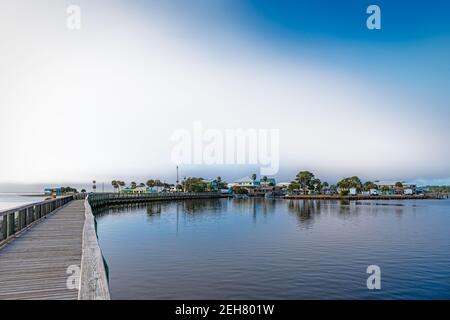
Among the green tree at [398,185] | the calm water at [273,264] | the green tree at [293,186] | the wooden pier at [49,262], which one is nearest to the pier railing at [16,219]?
the wooden pier at [49,262]

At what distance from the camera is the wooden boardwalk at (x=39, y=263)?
26.5 feet

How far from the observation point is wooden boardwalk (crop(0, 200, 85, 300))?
26.5 feet

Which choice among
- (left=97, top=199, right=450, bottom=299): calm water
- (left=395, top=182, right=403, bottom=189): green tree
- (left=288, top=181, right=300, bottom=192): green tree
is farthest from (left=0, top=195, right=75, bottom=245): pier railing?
(left=395, top=182, right=403, bottom=189): green tree

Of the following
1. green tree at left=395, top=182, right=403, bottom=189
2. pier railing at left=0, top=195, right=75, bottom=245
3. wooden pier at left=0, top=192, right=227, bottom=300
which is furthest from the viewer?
green tree at left=395, top=182, right=403, bottom=189

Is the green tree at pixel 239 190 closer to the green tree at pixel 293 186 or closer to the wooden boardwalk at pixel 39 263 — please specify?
the green tree at pixel 293 186

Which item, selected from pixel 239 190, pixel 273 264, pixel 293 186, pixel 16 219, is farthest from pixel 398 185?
pixel 16 219

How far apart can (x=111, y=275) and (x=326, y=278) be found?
9084mm

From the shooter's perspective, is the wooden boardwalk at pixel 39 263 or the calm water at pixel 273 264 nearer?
the wooden boardwalk at pixel 39 263

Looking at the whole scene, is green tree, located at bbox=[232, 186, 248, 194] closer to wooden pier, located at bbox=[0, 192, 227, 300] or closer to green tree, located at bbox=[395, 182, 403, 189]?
green tree, located at bbox=[395, 182, 403, 189]

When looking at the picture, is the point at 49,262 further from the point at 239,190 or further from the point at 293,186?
the point at 239,190

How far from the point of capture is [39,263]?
1066cm

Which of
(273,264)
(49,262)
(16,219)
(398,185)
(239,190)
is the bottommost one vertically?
(239,190)

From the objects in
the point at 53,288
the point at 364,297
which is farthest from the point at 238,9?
the point at 53,288
